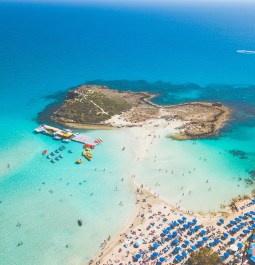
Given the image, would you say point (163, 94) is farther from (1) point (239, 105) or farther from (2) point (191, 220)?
(2) point (191, 220)

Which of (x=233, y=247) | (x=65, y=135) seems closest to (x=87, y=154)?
(x=65, y=135)

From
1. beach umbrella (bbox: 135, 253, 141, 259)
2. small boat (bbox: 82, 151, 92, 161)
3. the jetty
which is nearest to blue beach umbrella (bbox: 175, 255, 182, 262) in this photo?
beach umbrella (bbox: 135, 253, 141, 259)

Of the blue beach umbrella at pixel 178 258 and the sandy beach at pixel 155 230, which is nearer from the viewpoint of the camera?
the blue beach umbrella at pixel 178 258

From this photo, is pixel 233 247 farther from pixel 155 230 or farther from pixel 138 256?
pixel 138 256

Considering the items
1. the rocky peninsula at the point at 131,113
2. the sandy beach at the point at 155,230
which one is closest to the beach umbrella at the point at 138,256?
the sandy beach at the point at 155,230

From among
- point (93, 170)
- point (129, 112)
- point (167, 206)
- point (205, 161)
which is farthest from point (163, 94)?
point (167, 206)

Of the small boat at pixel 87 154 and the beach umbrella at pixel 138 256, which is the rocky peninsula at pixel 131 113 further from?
the beach umbrella at pixel 138 256

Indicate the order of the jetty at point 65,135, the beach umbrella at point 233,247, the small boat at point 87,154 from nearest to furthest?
the beach umbrella at point 233,247, the small boat at point 87,154, the jetty at point 65,135

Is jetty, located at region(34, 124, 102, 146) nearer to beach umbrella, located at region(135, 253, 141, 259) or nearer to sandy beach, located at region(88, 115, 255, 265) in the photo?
sandy beach, located at region(88, 115, 255, 265)
